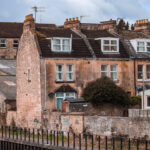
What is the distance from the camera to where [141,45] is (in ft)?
162

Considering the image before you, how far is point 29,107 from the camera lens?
1818 inches

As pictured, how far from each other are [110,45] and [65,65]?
5.06 m

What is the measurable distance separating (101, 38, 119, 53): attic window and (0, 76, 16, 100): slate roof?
979cm

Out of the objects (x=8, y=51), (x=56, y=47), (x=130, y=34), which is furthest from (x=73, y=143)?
(x=8, y=51)

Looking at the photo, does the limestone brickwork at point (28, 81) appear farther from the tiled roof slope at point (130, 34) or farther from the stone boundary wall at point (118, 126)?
the tiled roof slope at point (130, 34)

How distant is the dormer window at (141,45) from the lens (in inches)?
1930

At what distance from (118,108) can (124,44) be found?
8.51 metres

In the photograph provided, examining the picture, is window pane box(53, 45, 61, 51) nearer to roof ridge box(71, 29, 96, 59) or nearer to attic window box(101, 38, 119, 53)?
roof ridge box(71, 29, 96, 59)

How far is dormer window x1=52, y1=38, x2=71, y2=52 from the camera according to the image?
46188mm

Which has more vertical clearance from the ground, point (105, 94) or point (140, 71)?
point (140, 71)

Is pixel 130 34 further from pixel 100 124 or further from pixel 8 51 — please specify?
pixel 8 51

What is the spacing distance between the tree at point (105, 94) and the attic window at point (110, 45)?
595cm

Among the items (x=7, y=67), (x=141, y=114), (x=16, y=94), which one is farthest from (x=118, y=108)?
(x=7, y=67)

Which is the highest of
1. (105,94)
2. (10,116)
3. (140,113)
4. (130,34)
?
(130,34)
